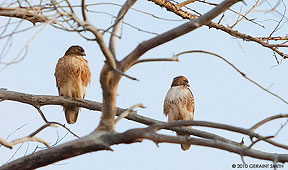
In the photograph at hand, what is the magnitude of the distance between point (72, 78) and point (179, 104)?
160 cm

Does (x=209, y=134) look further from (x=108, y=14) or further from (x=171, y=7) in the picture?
(x=171, y=7)

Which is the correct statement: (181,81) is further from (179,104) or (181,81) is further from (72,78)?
(72,78)

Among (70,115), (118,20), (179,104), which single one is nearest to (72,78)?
(70,115)

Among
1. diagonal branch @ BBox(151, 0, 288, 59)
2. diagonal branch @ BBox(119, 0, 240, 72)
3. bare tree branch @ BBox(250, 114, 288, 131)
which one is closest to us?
bare tree branch @ BBox(250, 114, 288, 131)

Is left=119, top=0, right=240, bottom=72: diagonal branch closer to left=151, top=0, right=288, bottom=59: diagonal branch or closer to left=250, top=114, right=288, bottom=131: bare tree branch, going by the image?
left=250, top=114, right=288, bottom=131: bare tree branch

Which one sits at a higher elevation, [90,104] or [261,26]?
[261,26]

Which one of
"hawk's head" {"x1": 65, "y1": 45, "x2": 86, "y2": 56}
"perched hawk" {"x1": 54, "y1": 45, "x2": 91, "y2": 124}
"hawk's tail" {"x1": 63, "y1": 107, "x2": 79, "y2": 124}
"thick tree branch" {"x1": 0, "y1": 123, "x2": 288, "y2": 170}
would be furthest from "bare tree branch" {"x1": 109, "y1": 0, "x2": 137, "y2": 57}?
"hawk's head" {"x1": 65, "y1": 45, "x2": 86, "y2": 56}

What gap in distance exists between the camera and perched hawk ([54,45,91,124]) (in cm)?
708

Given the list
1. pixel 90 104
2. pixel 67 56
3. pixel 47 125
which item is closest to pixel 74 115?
pixel 67 56

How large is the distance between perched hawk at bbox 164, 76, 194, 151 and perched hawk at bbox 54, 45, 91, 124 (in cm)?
125

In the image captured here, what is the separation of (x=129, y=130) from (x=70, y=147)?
1.72 feet

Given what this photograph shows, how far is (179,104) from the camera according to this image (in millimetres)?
7180

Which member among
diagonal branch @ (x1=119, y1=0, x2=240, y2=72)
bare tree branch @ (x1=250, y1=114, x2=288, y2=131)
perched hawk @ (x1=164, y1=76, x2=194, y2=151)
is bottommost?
bare tree branch @ (x1=250, y1=114, x2=288, y2=131)

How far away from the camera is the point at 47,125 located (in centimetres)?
454
